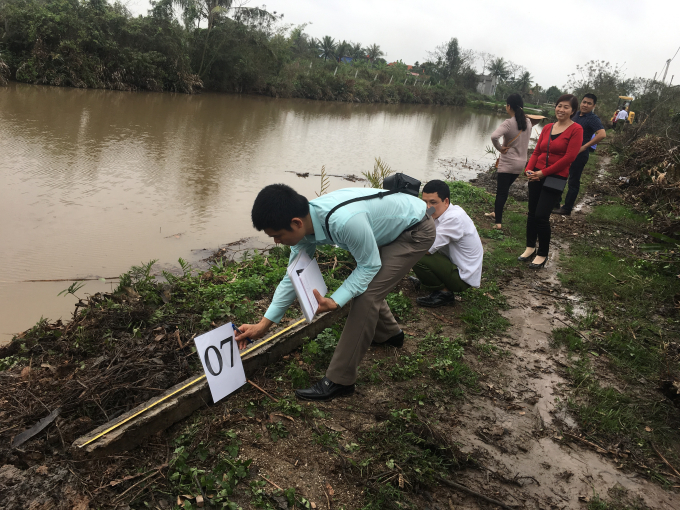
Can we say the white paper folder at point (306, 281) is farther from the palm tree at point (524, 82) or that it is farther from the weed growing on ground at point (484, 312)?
the palm tree at point (524, 82)

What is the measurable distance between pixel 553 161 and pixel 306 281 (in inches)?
153

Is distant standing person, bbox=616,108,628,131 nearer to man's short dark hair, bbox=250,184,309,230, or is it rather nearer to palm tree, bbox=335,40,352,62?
man's short dark hair, bbox=250,184,309,230

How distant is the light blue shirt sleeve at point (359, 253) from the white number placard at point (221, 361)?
0.70m

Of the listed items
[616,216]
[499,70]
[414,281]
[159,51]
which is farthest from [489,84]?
[414,281]

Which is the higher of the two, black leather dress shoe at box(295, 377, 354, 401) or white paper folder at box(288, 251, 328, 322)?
white paper folder at box(288, 251, 328, 322)

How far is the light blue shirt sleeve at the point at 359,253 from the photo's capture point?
96.7 inches

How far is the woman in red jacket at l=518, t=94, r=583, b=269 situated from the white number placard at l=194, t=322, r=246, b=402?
13.1ft

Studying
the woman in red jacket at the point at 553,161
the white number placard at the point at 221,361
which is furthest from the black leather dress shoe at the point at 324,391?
the woman in red jacket at the point at 553,161

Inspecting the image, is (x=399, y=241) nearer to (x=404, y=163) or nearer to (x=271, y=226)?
(x=271, y=226)

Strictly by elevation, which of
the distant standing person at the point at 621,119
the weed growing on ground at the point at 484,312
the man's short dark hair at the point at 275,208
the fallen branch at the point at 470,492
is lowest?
the fallen branch at the point at 470,492

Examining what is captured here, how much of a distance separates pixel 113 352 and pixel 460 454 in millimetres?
2330

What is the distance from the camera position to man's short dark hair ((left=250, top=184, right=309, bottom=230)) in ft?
7.46

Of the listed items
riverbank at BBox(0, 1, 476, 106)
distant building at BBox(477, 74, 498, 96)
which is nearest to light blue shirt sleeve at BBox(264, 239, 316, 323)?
riverbank at BBox(0, 1, 476, 106)

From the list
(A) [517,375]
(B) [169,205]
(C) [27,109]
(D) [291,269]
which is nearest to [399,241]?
(D) [291,269]
